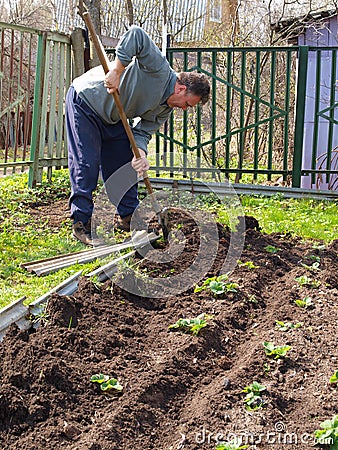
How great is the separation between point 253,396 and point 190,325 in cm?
81

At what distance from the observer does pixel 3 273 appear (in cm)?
436

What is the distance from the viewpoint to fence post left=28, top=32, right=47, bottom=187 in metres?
7.55

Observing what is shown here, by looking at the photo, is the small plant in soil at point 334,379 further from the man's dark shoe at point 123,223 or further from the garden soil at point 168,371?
the man's dark shoe at point 123,223

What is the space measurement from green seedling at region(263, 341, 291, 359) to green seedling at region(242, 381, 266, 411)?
0.33m

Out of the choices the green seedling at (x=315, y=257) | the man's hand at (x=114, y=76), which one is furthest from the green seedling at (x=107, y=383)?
the green seedling at (x=315, y=257)

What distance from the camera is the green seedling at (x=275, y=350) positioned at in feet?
10.3

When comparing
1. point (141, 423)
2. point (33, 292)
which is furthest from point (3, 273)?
point (141, 423)

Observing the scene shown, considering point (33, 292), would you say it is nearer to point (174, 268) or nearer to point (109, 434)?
point (174, 268)

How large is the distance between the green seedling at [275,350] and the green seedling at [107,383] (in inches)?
31.4

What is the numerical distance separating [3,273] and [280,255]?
2158 mm

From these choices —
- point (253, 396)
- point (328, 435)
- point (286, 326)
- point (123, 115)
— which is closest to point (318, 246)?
point (286, 326)

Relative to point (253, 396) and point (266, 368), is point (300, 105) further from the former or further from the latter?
point (253, 396)

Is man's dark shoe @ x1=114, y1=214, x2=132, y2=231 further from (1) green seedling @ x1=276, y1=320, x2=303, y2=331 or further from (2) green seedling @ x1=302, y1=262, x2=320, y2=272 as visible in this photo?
(1) green seedling @ x1=276, y1=320, x2=303, y2=331

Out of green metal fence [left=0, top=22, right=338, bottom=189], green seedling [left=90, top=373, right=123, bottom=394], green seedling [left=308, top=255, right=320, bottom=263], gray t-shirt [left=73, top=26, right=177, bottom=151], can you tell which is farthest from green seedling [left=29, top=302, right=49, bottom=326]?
green metal fence [left=0, top=22, right=338, bottom=189]
